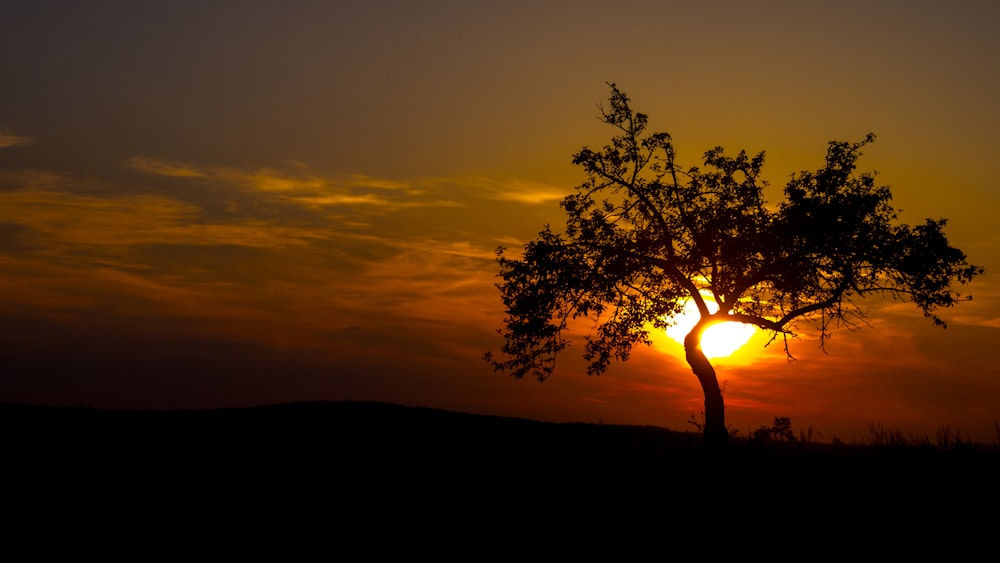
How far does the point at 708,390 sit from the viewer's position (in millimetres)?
32031

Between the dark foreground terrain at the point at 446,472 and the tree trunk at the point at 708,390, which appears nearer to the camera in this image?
the dark foreground terrain at the point at 446,472

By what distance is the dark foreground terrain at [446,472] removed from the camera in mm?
21312

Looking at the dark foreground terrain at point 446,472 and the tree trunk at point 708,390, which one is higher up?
the tree trunk at point 708,390

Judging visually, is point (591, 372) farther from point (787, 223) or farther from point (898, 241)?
point (898, 241)

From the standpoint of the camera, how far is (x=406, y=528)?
1948 cm

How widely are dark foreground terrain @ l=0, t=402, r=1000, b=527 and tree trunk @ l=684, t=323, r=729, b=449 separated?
67 centimetres

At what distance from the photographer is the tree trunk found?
102 ft

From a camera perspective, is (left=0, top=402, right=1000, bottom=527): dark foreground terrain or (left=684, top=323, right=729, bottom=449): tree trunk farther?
(left=684, top=323, right=729, bottom=449): tree trunk

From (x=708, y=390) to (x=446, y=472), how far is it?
1098 cm

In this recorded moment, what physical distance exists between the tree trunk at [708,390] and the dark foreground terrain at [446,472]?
668mm

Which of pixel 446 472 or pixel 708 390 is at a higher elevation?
pixel 708 390

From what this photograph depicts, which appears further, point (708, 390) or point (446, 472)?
point (708, 390)

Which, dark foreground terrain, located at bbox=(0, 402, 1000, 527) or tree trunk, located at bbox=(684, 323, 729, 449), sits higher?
tree trunk, located at bbox=(684, 323, 729, 449)

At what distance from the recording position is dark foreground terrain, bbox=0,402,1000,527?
69.9 ft
